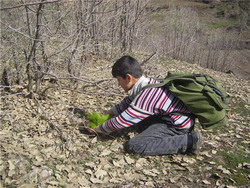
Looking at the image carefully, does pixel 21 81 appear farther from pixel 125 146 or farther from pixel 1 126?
pixel 125 146

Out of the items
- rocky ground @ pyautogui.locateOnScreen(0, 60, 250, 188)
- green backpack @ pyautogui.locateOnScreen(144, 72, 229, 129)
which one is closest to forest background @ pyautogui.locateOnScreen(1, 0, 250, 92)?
rocky ground @ pyautogui.locateOnScreen(0, 60, 250, 188)

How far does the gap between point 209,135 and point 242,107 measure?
198 centimetres

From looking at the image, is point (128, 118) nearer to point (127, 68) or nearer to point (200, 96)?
point (127, 68)

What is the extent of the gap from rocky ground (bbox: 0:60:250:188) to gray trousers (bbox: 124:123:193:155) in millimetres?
89

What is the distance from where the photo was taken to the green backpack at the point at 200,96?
264 centimetres

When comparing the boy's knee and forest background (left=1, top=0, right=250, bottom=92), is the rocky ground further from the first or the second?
forest background (left=1, top=0, right=250, bottom=92)

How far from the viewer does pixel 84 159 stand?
274 centimetres

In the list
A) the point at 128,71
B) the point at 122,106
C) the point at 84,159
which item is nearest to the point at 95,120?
the point at 122,106

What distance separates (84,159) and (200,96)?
4.78 feet

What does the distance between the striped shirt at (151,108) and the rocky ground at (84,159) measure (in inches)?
16.1

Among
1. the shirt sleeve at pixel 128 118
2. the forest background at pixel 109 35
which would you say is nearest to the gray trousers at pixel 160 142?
the shirt sleeve at pixel 128 118

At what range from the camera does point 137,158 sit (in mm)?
2824

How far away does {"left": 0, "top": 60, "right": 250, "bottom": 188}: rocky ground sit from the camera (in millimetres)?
2439

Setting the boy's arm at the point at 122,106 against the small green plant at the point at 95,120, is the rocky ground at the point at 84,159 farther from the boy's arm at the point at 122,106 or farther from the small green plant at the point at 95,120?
the boy's arm at the point at 122,106
